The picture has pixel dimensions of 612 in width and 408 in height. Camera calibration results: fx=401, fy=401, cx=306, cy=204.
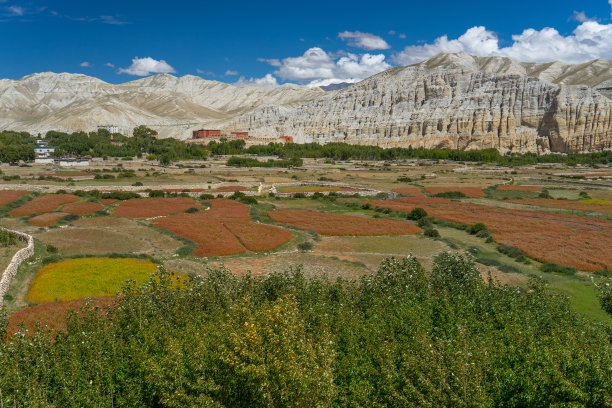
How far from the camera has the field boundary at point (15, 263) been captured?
83.6 ft

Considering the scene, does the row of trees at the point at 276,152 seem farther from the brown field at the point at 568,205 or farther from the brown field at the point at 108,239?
the brown field at the point at 108,239

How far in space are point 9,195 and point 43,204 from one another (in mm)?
11936

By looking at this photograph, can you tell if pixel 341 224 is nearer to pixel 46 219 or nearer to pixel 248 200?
pixel 248 200

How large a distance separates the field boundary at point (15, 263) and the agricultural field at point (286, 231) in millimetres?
593

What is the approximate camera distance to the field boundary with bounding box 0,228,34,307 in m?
25.5

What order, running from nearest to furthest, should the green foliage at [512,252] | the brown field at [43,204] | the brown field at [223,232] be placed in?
the green foliage at [512,252] < the brown field at [223,232] < the brown field at [43,204]

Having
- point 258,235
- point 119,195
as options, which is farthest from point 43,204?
A: point 258,235

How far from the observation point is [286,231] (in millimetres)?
46219

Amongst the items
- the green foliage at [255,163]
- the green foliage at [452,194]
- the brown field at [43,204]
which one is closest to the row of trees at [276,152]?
the green foliage at [255,163]

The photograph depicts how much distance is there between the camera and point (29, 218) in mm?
49469

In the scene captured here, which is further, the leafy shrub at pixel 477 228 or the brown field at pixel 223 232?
the leafy shrub at pixel 477 228

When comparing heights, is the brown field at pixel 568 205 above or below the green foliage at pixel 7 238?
above

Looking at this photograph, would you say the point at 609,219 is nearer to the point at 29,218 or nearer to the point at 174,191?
the point at 174,191

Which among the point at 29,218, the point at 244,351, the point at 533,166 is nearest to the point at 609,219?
the point at 244,351
